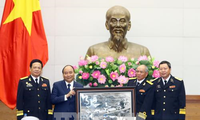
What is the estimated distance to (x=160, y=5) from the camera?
29.1ft

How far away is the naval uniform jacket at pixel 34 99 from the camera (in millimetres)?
5988

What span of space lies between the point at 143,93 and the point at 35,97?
4.96ft

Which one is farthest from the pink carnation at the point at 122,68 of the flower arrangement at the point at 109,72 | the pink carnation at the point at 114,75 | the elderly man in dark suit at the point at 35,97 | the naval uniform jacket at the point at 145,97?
the elderly man in dark suit at the point at 35,97

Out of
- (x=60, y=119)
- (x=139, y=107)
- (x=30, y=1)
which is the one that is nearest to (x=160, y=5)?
(x=30, y=1)

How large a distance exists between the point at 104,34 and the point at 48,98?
308 centimetres

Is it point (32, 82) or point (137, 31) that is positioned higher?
point (137, 31)

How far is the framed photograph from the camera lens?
536cm

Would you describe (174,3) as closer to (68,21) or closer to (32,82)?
(68,21)

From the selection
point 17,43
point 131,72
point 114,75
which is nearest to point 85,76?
point 114,75

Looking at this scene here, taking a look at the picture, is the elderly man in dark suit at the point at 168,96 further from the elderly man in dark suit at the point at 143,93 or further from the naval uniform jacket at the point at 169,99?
the elderly man in dark suit at the point at 143,93

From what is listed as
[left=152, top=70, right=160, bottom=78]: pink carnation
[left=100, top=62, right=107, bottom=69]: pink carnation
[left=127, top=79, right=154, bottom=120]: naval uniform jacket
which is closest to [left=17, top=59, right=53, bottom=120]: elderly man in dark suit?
[left=100, top=62, right=107, bottom=69]: pink carnation

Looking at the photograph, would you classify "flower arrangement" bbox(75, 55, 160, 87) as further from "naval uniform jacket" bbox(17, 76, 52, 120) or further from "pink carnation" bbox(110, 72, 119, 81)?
"naval uniform jacket" bbox(17, 76, 52, 120)

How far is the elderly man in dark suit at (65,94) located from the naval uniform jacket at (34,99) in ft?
0.55

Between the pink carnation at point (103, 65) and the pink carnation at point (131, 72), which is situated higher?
the pink carnation at point (103, 65)
